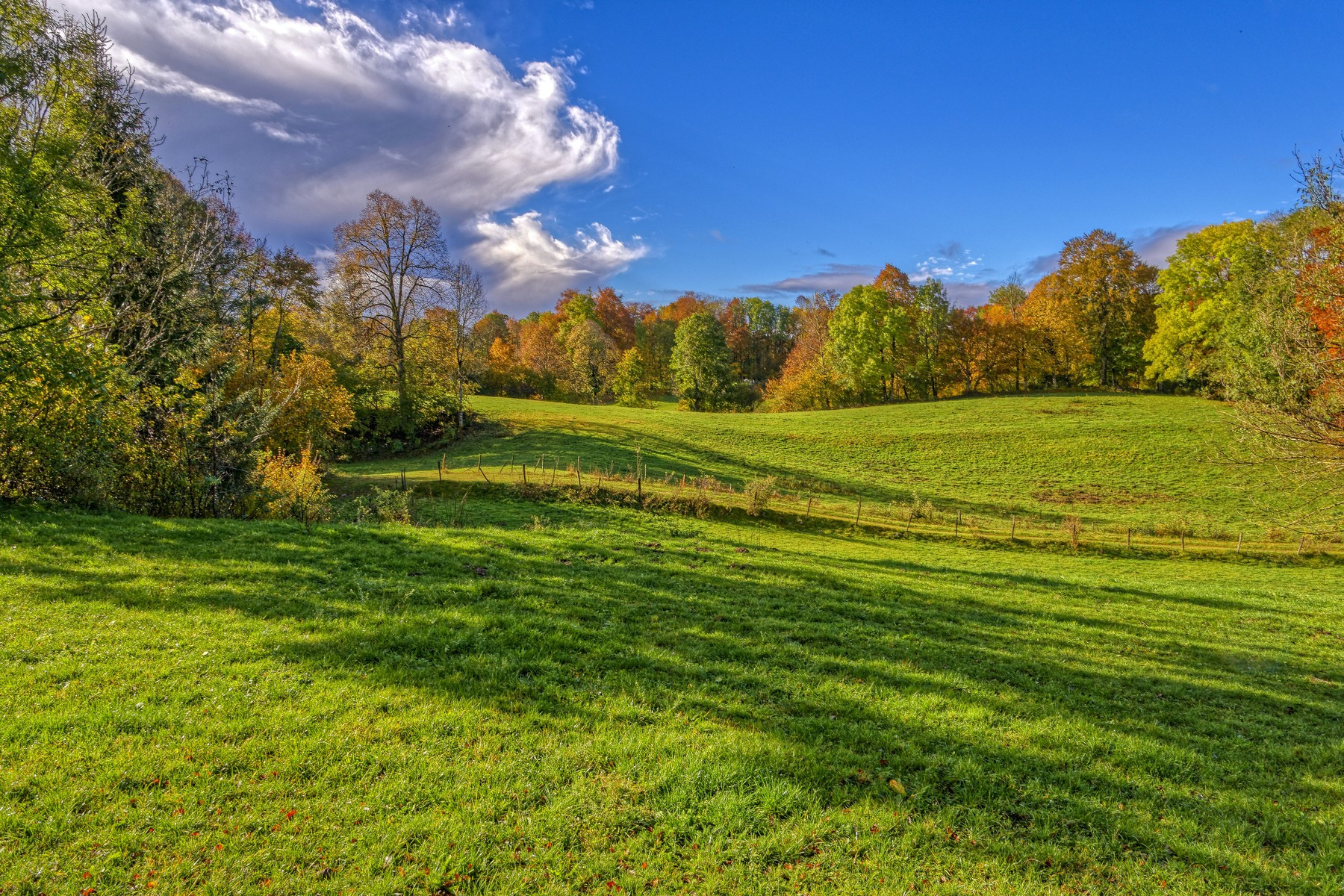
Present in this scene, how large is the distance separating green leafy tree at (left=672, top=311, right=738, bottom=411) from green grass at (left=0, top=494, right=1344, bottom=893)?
5681cm

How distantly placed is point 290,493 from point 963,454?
42.8m

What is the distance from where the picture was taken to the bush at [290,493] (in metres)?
16.1

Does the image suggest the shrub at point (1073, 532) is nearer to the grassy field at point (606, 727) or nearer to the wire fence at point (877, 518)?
the wire fence at point (877, 518)

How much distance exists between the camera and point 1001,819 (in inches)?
204

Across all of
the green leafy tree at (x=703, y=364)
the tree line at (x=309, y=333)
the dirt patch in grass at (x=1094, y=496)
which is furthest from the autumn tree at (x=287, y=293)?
the dirt patch in grass at (x=1094, y=496)

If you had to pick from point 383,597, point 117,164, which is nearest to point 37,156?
point 117,164

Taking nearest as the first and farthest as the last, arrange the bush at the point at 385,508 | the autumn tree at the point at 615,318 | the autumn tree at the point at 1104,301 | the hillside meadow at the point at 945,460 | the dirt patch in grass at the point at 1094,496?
the bush at the point at 385,508
the hillside meadow at the point at 945,460
the dirt patch in grass at the point at 1094,496
the autumn tree at the point at 1104,301
the autumn tree at the point at 615,318

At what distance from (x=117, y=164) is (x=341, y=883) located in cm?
2061

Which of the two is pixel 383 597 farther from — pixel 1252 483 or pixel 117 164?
pixel 1252 483

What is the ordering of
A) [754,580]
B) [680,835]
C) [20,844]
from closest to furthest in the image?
[20,844], [680,835], [754,580]

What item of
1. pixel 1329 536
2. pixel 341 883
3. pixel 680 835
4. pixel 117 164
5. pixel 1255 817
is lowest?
pixel 1329 536

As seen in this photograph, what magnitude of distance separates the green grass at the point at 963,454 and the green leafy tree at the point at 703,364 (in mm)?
14192

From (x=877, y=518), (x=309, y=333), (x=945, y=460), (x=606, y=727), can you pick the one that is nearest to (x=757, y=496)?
(x=877, y=518)

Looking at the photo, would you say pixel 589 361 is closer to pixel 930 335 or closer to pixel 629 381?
pixel 629 381
